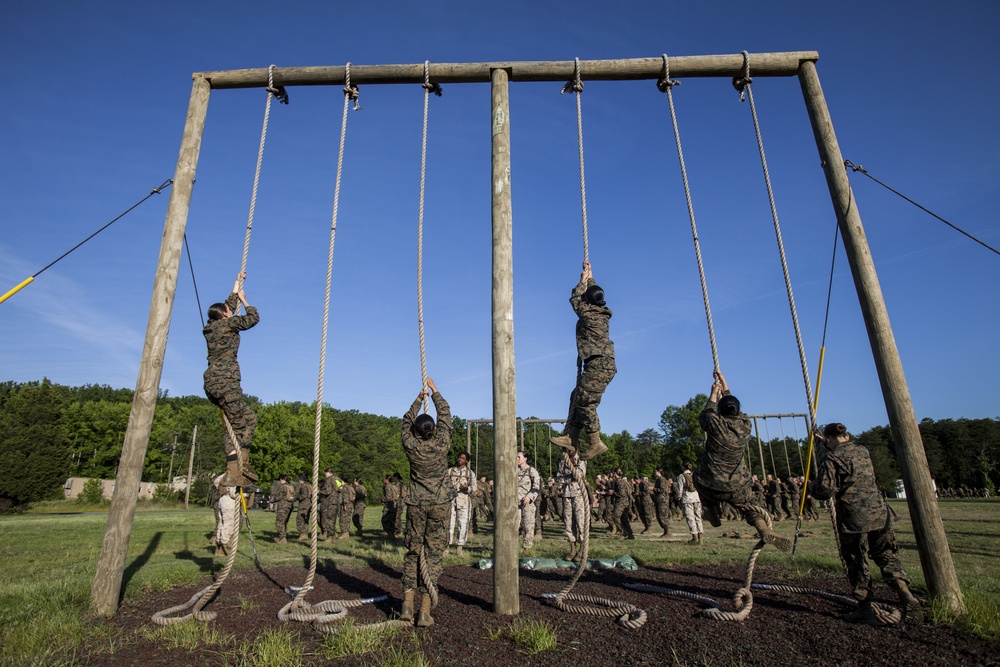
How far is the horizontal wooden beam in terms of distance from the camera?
23.9ft

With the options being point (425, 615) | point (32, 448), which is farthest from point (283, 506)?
point (32, 448)

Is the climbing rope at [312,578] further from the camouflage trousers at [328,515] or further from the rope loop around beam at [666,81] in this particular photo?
the camouflage trousers at [328,515]

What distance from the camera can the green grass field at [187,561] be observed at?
16.8ft

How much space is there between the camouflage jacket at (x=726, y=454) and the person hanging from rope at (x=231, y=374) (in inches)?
208

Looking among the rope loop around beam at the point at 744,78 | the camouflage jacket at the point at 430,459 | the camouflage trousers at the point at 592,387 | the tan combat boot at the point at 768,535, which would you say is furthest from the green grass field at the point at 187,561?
the rope loop around beam at the point at 744,78

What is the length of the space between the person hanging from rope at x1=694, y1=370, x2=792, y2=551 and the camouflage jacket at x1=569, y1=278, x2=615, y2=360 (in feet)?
4.32

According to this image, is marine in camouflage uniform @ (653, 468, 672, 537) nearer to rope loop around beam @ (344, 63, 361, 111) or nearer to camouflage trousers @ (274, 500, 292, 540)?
camouflage trousers @ (274, 500, 292, 540)

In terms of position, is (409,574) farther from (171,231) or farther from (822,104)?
(822,104)

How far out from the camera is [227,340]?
6.34 m

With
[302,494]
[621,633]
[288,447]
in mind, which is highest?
[288,447]

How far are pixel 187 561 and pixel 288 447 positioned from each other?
152 ft

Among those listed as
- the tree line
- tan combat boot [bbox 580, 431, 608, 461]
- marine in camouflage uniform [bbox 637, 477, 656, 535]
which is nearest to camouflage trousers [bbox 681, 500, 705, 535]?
marine in camouflage uniform [bbox 637, 477, 656, 535]

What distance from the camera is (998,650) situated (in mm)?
4430

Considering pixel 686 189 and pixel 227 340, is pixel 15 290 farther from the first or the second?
pixel 686 189
